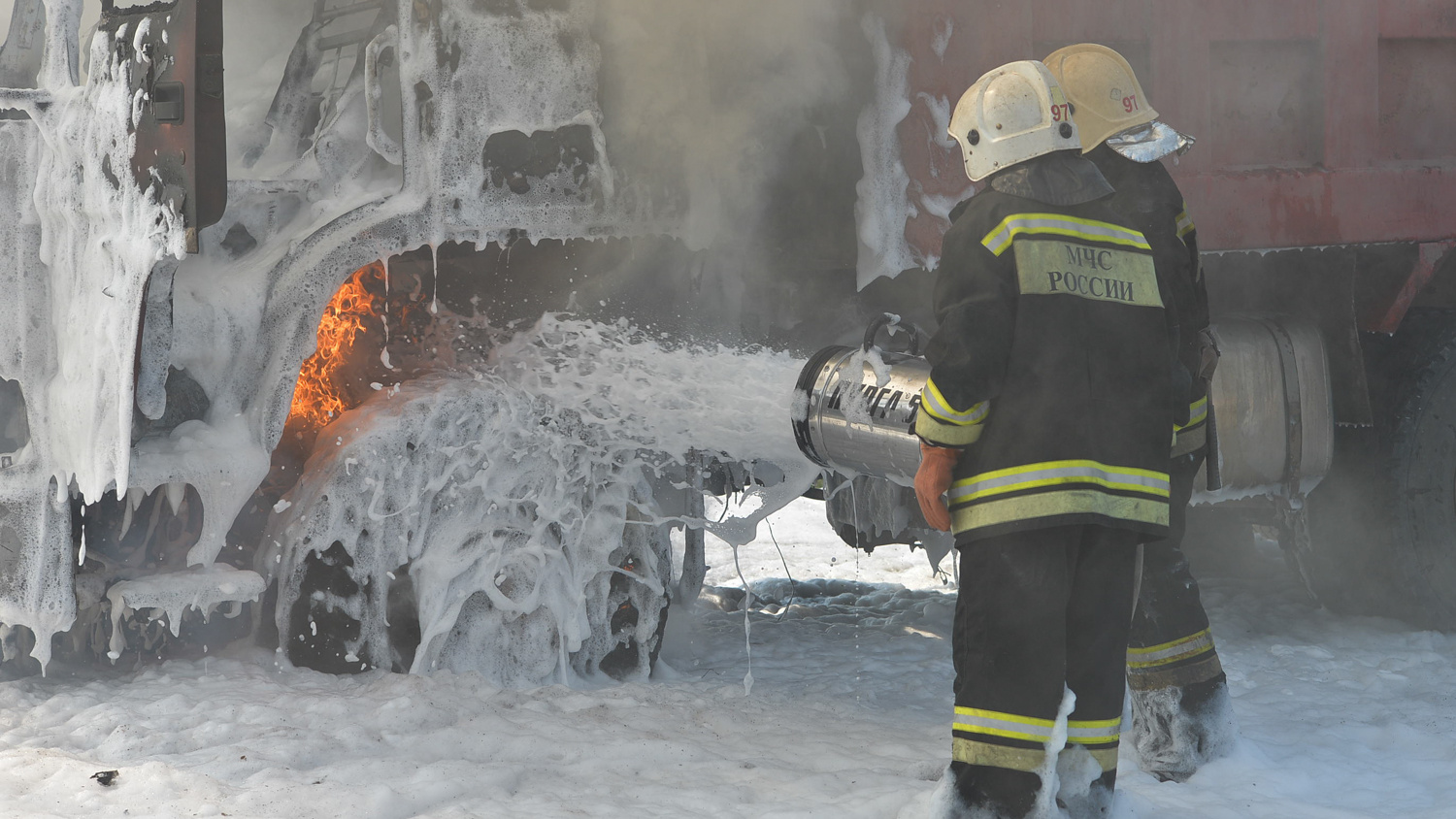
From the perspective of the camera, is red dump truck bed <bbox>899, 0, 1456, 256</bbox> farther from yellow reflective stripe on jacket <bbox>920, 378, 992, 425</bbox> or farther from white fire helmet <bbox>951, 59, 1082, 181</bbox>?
yellow reflective stripe on jacket <bbox>920, 378, 992, 425</bbox>

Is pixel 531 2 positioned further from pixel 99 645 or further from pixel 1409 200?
pixel 1409 200

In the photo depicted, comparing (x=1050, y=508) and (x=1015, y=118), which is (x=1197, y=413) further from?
(x=1015, y=118)

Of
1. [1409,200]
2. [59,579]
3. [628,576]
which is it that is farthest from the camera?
[1409,200]

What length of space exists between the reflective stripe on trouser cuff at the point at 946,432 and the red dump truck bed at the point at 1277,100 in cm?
114

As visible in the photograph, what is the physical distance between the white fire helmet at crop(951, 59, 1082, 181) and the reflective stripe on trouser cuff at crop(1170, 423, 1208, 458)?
34.4 inches

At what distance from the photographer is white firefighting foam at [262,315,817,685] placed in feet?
11.8

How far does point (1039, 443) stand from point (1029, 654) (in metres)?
0.41

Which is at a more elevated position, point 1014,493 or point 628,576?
point 1014,493

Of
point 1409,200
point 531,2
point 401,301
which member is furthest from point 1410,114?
point 401,301

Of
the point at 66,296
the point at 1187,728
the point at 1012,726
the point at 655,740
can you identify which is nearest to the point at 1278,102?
the point at 1187,728

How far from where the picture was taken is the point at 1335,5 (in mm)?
4043

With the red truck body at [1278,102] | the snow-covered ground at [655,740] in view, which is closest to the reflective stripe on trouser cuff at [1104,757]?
the snow-covered ground at [655,740]

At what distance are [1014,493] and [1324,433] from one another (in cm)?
214

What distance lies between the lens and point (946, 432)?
2.61 m
